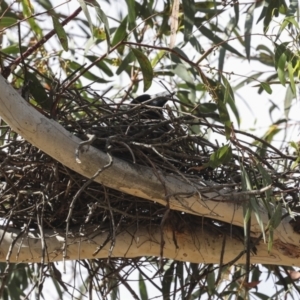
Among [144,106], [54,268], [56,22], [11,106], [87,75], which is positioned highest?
[87,75]

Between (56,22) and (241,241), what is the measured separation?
0.65 meters

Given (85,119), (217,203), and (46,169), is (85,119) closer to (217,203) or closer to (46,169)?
(46,169)

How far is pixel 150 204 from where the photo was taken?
6.61 feet

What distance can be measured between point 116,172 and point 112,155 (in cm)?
5

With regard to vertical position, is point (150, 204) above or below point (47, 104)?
below

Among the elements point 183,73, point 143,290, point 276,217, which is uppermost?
point 183,73

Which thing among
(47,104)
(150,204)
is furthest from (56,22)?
(150,204)

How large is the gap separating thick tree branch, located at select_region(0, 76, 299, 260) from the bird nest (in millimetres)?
32

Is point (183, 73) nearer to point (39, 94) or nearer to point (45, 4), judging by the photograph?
point (45, 4)

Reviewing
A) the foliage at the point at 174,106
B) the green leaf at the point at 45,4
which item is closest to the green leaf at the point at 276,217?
the foliage at the point at 174,106

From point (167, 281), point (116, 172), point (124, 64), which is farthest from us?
point (124, 64)

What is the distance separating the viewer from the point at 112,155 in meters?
1.87

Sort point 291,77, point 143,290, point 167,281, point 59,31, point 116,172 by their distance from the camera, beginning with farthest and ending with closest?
point 143,290
point 167,281
point 291,77
point 59,31
point 116,172

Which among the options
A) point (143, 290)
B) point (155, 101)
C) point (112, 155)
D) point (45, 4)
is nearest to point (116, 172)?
point (112, 155)
